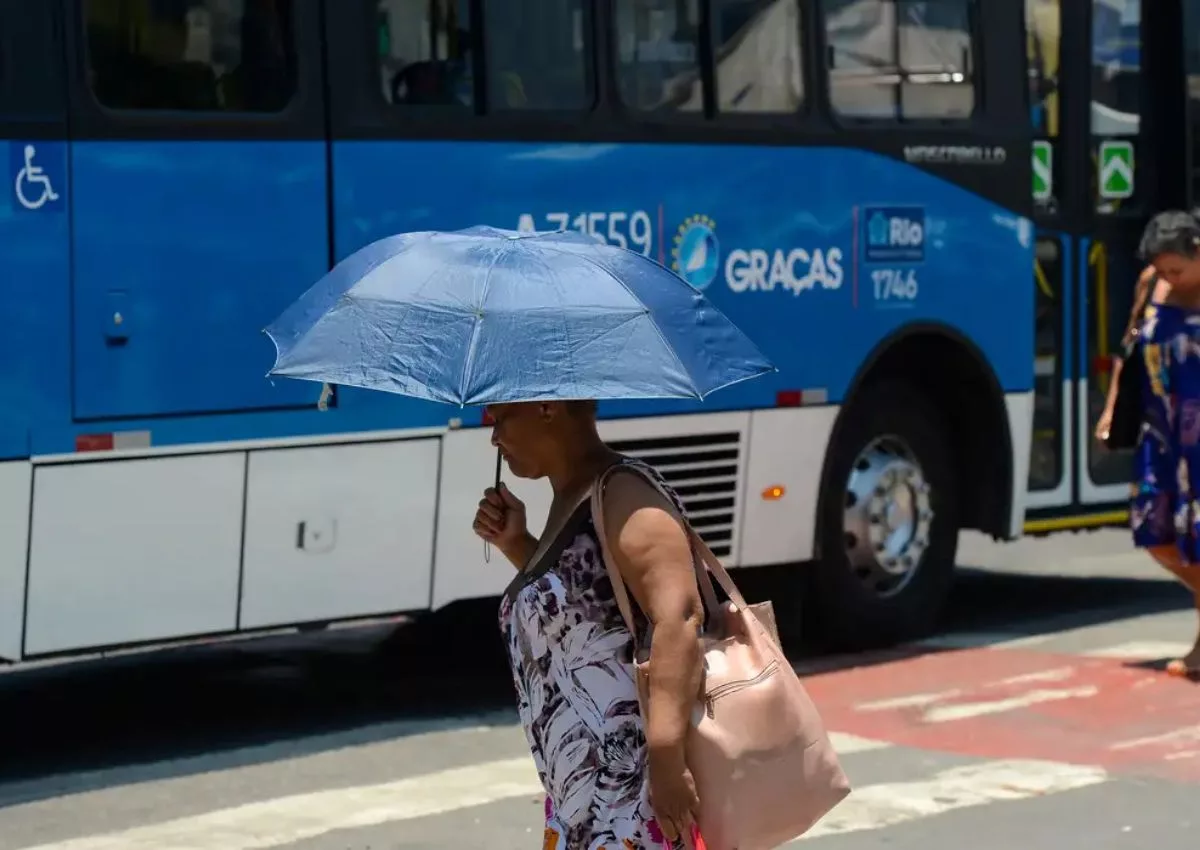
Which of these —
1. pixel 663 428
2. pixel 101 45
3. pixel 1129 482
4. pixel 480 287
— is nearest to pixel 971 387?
pixel 1129 482

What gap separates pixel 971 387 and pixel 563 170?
8.55 ft

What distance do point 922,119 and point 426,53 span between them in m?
2.70

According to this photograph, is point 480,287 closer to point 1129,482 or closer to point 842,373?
point 842,373

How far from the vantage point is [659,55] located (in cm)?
932

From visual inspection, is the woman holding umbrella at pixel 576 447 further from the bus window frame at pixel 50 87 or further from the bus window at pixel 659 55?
the bus window at pixel 659 55

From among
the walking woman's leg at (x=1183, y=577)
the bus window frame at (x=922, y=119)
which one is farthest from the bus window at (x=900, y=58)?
the walking woman's leg at (x=1183, y=577)

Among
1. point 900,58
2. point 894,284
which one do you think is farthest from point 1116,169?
point 894,284

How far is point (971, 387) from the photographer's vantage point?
1062 cm

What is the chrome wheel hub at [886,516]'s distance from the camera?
10164 millimetres

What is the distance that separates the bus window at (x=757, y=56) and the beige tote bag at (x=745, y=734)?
571cm

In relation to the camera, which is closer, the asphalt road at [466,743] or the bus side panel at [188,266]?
the asphalt road at [466,743]

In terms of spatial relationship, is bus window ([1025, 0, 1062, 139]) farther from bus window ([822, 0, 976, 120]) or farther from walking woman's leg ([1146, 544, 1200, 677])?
walking woman's leg ([1146, 544, 1200, 677])

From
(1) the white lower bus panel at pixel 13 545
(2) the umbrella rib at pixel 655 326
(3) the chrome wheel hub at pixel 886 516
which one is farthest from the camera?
(3) the chrome wheel hub at pixel 886 516

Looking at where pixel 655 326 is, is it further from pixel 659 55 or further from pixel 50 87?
pixel 659 55
